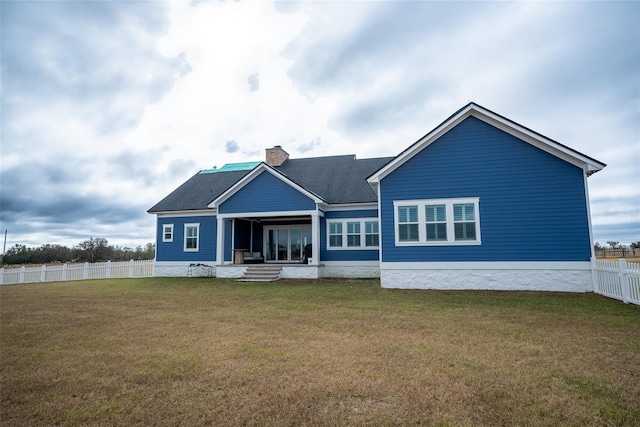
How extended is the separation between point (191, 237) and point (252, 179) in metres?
5.81

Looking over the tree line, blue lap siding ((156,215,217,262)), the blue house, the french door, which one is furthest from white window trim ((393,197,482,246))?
the tree line

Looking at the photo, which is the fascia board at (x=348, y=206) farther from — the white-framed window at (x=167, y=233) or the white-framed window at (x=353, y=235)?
the white-framed window at (x=167, y=233)

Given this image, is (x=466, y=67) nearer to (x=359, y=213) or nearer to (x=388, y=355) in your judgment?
(x=359, y=213)

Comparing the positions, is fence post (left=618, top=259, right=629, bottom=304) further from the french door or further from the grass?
the french door

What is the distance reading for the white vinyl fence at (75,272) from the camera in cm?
1852

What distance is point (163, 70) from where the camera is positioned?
1299 centimetres

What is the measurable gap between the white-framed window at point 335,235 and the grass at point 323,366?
29.2 ft

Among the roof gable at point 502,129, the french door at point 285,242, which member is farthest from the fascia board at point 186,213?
the roof gable at point 502,129

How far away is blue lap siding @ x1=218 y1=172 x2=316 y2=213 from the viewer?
1753cm

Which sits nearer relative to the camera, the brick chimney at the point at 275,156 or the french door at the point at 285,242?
the french door at the point at 285,242

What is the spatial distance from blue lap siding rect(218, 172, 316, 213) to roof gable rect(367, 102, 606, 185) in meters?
4.71

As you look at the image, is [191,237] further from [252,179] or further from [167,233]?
[252,179]

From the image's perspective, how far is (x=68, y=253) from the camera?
33000 millimetres

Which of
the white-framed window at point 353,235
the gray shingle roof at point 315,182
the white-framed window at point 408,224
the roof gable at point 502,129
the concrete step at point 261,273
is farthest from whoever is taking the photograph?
the gray shingle roof at point 315,182
